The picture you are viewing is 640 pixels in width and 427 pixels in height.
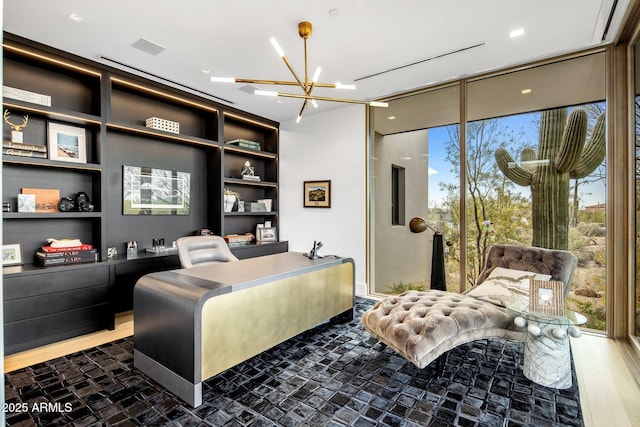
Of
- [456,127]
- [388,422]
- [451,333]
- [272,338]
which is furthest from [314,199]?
[388,422]

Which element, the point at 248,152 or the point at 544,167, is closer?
the point at 544,167

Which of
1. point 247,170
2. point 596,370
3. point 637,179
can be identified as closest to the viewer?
point 596,370

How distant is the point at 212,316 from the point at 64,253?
2.09 meters

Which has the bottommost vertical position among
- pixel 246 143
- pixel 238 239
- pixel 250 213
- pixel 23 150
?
pixel 238 239

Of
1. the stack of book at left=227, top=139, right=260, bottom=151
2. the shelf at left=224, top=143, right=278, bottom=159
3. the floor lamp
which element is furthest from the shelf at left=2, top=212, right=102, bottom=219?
the floor lamp

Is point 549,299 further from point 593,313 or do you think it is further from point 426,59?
point 426,59

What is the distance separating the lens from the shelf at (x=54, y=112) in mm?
3055

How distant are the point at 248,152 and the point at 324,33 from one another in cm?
262

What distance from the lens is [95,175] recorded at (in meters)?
3.69

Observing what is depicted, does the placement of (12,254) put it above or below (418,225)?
below

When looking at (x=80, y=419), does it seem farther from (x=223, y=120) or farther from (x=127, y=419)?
(x=223, y=120)

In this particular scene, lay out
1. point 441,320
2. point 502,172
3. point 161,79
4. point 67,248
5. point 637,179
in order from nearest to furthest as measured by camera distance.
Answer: point 441,320 → point 637,179 → point 67,248 → point 502,172 → point 161,79

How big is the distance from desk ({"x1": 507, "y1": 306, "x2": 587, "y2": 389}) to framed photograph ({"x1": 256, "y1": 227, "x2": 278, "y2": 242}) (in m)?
3.91

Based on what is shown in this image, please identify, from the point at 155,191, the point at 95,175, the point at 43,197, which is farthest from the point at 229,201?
the point at 43,197
